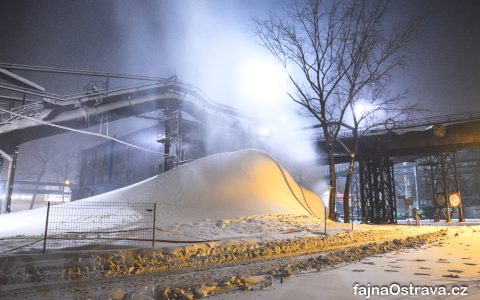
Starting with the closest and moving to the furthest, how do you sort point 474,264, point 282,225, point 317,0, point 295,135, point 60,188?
point 474,264
point 282,225
point 317,0
point 295,135
point 60,188

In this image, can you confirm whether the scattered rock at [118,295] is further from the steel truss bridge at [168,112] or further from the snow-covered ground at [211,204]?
the steel truss bridge at [168,112]

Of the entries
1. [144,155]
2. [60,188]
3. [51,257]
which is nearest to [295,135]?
[144,155]

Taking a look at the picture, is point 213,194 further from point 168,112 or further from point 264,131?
point 264,131

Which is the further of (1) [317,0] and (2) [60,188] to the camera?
(2) [60,188]

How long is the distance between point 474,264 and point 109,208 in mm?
12844

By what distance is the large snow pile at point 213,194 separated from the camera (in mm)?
13930

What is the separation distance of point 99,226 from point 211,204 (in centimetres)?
518

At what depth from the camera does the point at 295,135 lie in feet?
104

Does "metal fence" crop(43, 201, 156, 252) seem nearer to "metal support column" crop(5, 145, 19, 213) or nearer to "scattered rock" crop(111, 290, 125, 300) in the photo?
"scattered rock" crop(111, 290, 125, 300)

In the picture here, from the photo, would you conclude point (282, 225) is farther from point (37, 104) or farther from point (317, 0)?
point (37, 104)

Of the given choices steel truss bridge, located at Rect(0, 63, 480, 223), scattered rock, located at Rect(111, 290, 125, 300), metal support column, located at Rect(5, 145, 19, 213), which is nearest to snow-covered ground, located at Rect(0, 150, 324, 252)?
scattered rock, located at Rect(111, 290, 125, 300)

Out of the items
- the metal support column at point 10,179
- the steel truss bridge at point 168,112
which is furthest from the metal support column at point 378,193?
the metal support column at point 10,179

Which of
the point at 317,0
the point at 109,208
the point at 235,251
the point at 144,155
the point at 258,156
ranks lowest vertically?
the point at 235,251

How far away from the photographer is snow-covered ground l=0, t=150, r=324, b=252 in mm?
11953
